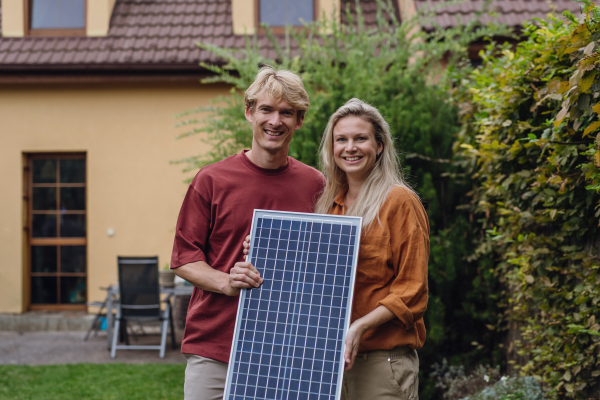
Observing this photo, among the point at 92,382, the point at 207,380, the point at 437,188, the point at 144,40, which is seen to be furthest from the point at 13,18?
the point at 207,380

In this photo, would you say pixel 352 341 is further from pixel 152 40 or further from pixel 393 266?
pixel 152 40

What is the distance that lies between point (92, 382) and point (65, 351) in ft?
6.09

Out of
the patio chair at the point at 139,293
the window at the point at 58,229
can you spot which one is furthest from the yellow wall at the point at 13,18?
the patio chair at the point at 139,293

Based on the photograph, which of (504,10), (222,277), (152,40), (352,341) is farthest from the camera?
(152,40)

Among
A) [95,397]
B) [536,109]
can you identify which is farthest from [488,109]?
[95,397]

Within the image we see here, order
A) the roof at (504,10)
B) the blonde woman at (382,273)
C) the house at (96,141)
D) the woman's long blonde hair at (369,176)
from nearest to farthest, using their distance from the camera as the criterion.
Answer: the blonde woman at (382,273), the woman's long blonde hair at (369,176), the roof at (504,10), the house at (96,141)

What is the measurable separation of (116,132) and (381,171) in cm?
762

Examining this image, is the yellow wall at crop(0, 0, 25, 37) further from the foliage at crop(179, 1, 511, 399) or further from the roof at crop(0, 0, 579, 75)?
the foliage at crop(179, 1, 511, 399)

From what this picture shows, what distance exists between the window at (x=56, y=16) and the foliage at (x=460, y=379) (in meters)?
8.05

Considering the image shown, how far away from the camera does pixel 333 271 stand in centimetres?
220

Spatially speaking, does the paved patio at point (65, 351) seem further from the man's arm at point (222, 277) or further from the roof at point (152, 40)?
the man's arm at point (222, 277)

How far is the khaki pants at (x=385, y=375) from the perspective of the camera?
7.42 ft

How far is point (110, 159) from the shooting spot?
30.3ft

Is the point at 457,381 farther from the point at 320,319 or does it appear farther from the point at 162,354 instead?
the point at 162,354
